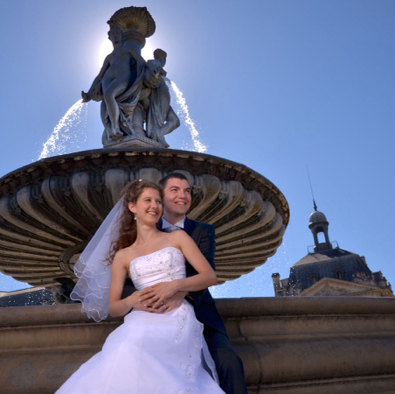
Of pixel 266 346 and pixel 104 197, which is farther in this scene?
pixel 104 197

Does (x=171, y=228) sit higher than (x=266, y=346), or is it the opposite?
(x=171, y=228)

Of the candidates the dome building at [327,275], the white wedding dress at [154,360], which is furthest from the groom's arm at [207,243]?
the dome building at [327,275]

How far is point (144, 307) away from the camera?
98.6 inches

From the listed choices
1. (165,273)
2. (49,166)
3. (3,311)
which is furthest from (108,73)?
(165,273)

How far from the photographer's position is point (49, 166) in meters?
5.77

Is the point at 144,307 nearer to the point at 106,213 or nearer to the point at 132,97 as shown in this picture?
the point at 106,213

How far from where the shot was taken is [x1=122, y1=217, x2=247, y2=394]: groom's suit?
2414mm

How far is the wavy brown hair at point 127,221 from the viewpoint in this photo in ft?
9.61

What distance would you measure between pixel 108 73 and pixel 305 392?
6714mm

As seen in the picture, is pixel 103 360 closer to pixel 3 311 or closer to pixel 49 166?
pixel 3 311

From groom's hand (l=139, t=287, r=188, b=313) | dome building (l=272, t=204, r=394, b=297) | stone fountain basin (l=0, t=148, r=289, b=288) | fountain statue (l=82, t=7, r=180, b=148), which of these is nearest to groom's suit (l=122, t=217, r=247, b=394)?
groom's hand (l=139, t=287, r=188, b=313)

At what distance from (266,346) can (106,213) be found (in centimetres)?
350

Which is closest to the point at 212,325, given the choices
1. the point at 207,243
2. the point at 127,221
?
the point at 207,243

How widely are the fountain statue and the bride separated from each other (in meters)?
5.12
